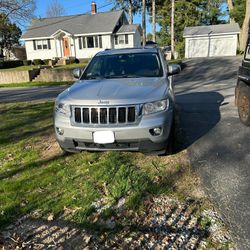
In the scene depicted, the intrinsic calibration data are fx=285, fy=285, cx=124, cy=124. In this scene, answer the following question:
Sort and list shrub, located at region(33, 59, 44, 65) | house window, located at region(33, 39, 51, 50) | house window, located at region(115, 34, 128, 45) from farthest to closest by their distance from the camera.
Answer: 1. house window, located at region(33, 39, 51, 50)
2. shrub, located at region(33, 59, 44, 65)
3. house window, located at region(115, 34, 128, 45)

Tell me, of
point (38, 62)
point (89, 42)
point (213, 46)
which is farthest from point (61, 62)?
point (213, 46)

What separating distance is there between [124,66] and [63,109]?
67.8 inches

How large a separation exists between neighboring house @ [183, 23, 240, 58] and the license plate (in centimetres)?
3102

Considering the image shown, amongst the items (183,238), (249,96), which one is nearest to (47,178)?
(183,238)

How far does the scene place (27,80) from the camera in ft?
67.9

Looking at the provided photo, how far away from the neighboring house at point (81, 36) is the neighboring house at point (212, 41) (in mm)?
6757

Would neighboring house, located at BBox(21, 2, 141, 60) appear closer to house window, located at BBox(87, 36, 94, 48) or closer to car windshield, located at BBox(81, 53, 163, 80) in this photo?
house window, located at BBox(87, 36, 94, 48)

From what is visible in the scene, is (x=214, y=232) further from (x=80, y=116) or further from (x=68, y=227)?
(x=80, y=116)

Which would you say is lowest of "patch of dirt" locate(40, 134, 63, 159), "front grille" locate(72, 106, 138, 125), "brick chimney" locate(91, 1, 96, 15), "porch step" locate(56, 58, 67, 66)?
"porch step" locate(56, 58, 67, 66)

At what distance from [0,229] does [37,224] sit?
0.37 meters

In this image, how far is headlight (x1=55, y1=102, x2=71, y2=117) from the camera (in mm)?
4270

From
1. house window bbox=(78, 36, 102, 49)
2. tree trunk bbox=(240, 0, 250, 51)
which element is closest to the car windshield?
house window bbox=(78, 36, 102, 49)

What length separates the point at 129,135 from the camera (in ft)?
13.1

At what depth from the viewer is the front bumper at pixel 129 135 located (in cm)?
398
